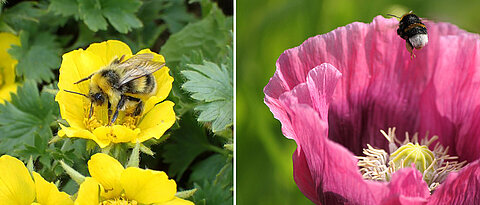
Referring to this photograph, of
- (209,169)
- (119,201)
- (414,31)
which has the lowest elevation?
(209,169)

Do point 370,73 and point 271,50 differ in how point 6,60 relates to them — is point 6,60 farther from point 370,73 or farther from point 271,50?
point 370,73

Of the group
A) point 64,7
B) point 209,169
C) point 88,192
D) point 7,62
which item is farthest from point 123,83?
point 7,62

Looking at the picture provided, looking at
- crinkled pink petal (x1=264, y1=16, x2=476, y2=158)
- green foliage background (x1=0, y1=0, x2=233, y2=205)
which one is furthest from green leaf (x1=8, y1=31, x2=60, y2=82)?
crinkled pink petal (x1=264, y1=16, x2=476, y2=158)

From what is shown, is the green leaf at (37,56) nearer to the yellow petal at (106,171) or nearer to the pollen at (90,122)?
the pollen at (90,122)

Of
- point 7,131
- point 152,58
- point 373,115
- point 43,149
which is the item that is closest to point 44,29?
point 7,131

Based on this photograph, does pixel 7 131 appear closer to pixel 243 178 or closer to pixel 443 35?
pixel 243 178
